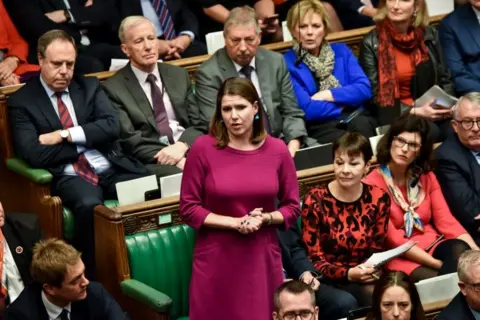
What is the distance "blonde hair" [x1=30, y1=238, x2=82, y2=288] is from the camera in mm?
3744

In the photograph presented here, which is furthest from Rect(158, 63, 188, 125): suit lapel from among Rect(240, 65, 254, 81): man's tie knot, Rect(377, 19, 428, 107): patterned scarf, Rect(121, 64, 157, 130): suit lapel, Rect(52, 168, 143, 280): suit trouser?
Rect(377, 19, 428, 107): patterned scarf

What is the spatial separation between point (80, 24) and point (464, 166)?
1.74 m

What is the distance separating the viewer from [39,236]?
4.13m

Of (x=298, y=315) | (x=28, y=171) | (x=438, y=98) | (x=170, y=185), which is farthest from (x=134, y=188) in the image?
(x=438, y=98)

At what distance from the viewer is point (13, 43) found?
507 centimetres

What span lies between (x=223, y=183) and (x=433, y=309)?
810 mm

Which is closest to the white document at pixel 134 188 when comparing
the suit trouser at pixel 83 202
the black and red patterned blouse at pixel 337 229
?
the suit trouser at pixel 83 202

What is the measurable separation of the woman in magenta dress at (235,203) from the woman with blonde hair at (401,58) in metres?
1.36

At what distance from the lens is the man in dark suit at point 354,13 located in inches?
228

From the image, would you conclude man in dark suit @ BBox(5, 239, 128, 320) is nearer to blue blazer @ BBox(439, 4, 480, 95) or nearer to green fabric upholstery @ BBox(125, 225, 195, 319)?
green fabric upholstery @ BBox(125, 225, 195, 319)

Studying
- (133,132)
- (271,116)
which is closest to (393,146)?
(271,116)

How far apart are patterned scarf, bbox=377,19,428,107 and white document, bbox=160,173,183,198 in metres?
1.21

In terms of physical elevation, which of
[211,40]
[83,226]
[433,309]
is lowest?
[433,309]

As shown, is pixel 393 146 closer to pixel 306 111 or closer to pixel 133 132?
pixel 306 111
